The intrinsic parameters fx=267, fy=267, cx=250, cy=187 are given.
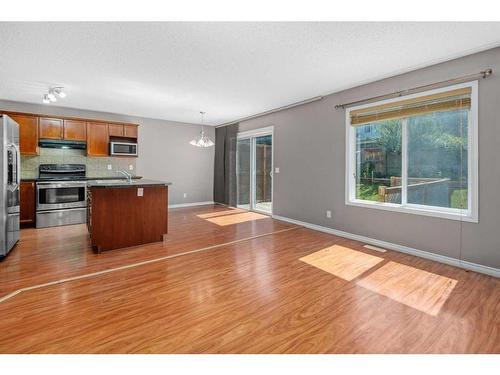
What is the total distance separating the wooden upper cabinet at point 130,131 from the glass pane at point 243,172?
2566 mm

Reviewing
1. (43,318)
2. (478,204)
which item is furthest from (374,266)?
(43,318)

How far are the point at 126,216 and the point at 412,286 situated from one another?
11.8ft

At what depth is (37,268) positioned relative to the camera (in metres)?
3.04

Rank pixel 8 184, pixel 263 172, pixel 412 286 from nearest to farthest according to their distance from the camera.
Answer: pixel 412 286, pixel 8 184, pixel 263 172

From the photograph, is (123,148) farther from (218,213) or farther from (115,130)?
(218,213)

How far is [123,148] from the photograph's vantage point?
6105mm

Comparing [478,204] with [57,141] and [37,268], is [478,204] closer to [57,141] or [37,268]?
[37,268]

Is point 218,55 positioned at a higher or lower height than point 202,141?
higher

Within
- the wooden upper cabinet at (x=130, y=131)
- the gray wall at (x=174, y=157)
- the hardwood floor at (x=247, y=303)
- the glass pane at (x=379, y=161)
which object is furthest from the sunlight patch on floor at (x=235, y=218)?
the wooden upper cabinet at (x=130, y=131)

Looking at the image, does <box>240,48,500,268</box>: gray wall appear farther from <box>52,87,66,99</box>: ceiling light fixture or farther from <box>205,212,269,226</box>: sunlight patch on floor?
<box>52,87,66,99</box>: ceiling light fixture

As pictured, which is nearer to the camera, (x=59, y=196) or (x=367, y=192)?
(x=367, y=192)

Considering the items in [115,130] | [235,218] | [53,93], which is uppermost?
[53,93]

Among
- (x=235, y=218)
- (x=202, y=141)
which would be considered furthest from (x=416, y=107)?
(x=235, y=218)

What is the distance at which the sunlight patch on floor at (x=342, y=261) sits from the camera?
297 cm
